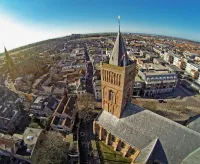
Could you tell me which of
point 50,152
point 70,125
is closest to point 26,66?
point 70,125

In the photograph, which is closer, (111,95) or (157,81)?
(111,95)

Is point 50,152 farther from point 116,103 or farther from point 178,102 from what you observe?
point 178,102

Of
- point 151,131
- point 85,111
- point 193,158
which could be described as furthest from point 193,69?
point 193,158

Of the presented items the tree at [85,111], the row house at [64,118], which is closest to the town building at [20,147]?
the row house at [64,118]

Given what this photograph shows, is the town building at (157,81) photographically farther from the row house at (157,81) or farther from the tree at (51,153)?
the tree at (51,153)

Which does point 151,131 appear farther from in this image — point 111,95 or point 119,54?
point 119,54

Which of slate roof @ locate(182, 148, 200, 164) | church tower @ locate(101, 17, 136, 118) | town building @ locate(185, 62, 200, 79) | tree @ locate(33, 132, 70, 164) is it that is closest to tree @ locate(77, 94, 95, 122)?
tree @ locate(33, 132, 70, 164)
